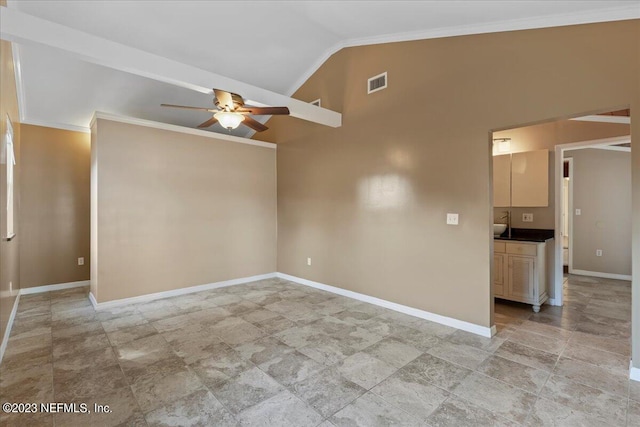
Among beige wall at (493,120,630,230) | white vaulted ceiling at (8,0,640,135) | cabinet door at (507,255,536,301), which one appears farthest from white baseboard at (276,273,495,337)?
white vaulted ceiling at (8,0,640,135)

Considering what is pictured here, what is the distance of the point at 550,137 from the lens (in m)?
4.16

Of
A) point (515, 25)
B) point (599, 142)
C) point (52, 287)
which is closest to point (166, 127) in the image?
point (52, 287)

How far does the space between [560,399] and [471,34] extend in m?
3.46

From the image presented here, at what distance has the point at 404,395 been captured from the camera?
7.02 feet

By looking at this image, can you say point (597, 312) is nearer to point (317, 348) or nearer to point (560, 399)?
point (560, 399)

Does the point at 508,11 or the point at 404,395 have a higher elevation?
the point at 508,11

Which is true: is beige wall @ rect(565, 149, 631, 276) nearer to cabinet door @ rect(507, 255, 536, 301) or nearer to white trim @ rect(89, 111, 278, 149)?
cabinet door @ rect(507, 255, 536, 301)

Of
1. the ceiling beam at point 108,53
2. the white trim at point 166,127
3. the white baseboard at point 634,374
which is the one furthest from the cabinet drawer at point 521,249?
the white trim at point 166,127

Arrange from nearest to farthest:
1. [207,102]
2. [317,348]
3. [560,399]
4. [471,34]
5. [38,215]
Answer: [560,399] → [317,348] → [471,34] → [38,215] → [207,102]

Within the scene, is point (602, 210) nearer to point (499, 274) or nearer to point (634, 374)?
point (499, 274)

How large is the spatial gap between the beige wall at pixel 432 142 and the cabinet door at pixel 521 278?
118 centimetres

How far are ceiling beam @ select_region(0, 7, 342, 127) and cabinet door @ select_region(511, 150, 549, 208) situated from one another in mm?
3674

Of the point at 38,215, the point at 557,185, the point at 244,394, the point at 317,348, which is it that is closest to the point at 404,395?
the point at 317,348

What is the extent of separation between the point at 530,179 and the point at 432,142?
6.16ft
